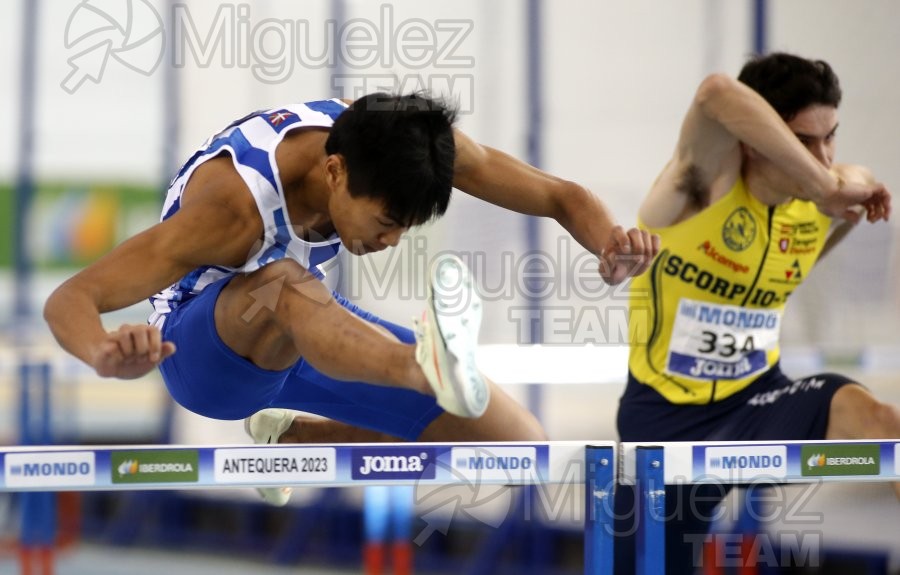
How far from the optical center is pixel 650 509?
1.94 meters

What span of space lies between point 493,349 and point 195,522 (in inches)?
64.7

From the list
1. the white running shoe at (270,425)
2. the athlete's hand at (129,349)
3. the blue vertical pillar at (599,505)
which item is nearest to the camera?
the athlete's hand at (129,349)

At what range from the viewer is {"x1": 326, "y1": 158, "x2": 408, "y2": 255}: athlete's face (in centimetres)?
196

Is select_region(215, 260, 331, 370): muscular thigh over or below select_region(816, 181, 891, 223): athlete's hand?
below

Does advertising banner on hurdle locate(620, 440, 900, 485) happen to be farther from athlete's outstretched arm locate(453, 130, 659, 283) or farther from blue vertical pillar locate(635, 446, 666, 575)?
athlete's outstretched arm locate(453, 130, 659, 283)

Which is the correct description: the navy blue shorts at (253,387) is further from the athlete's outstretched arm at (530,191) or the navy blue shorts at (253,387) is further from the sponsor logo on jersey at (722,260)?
the sponsor logo on jersey at (722,260)

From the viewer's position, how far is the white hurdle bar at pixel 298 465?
183cm

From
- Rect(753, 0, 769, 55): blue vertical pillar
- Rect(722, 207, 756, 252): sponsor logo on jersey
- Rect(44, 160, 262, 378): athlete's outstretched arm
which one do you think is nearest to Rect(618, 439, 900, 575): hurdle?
Rect(722, 207, 756, 252): sponsor logo on jersey

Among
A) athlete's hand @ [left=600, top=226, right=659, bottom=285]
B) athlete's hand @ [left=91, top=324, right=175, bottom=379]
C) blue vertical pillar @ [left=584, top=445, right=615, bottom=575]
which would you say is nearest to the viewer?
athlete's hand @ [left=91, top=324, right=175, bottom=379]

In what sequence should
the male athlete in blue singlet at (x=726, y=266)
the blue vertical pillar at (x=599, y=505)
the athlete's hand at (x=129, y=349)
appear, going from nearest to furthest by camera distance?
the athlete's hand at (x=129, y=349)
the blue vertical pillar at (x=599, y=505)
the male athlete in blue singlet at (x=726, y=266)

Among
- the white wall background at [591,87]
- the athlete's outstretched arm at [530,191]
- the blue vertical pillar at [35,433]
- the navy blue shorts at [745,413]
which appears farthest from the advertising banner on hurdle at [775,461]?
the blue vertical pillar at [35,433]

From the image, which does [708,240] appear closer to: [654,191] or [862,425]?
[654,191]

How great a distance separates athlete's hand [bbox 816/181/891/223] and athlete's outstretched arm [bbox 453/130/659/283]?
464 millimetres

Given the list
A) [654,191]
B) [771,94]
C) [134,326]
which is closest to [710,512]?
[654,191]
